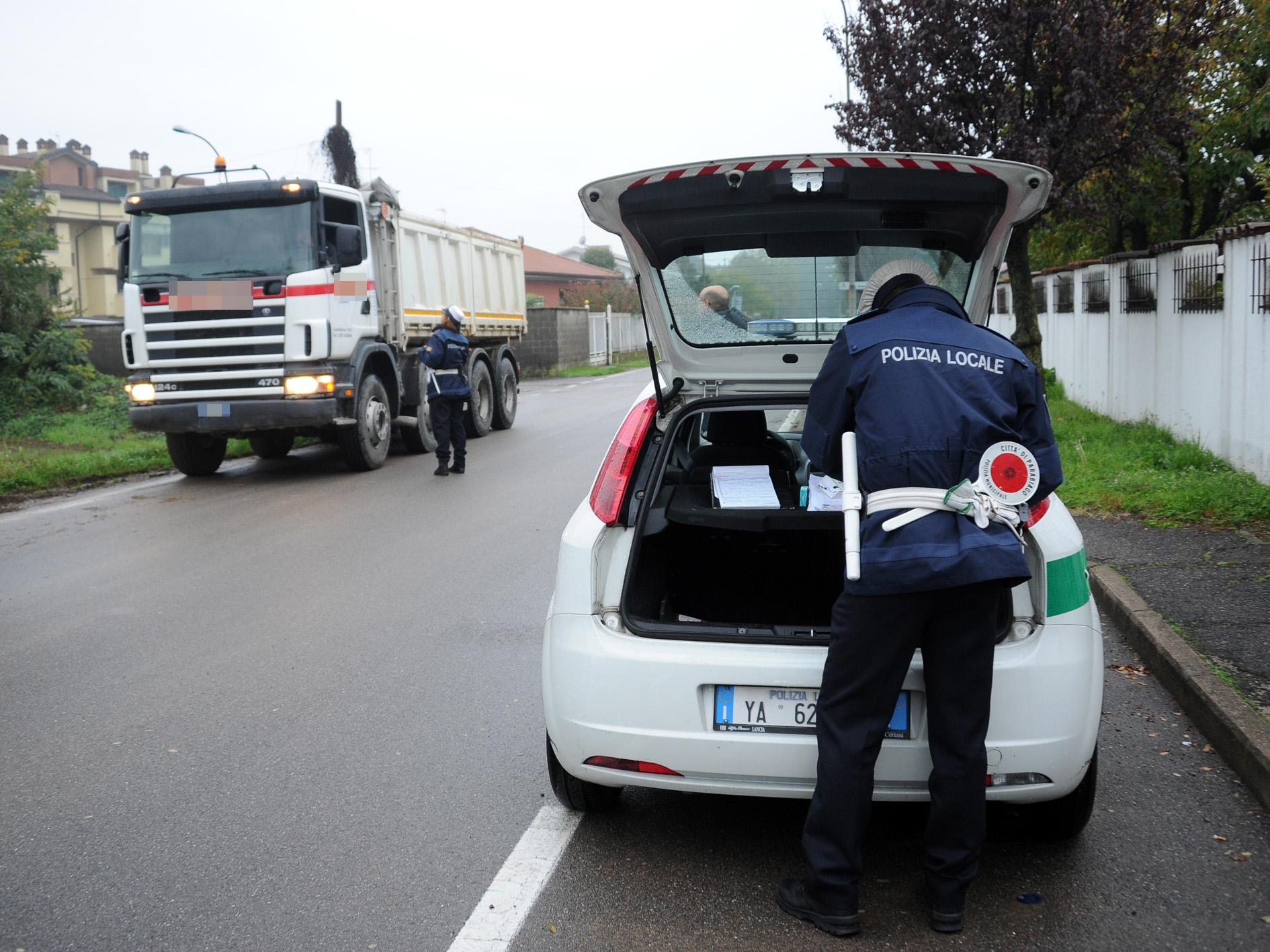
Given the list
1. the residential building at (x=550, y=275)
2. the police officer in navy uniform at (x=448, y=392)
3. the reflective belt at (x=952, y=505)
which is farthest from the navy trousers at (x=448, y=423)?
the residential building at (x=550, y=275)

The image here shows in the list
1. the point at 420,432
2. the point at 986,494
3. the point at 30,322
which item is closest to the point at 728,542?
the point at 986,494

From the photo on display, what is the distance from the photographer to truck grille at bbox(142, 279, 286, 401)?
12.0 metres

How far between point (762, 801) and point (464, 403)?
9.35 meters

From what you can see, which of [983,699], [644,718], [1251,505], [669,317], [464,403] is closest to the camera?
[983,699]

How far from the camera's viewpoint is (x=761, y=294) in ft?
14.0

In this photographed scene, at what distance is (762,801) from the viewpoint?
13.1 ft

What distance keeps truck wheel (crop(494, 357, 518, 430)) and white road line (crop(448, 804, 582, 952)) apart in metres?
14.1

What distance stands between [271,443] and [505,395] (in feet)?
14.0

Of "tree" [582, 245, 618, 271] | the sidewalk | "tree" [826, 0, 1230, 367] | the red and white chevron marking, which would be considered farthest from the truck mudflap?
"tree" [582, 245, 618, 271]

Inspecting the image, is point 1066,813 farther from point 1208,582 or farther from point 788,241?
point 1208,582

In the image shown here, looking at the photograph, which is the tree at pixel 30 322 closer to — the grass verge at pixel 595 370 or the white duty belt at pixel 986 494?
the white duty belt at pixel 986 494

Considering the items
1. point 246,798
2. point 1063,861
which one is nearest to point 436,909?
point 246,798

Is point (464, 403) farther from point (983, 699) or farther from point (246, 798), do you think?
point (983, 699)

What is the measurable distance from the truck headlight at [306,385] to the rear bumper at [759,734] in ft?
30.4
